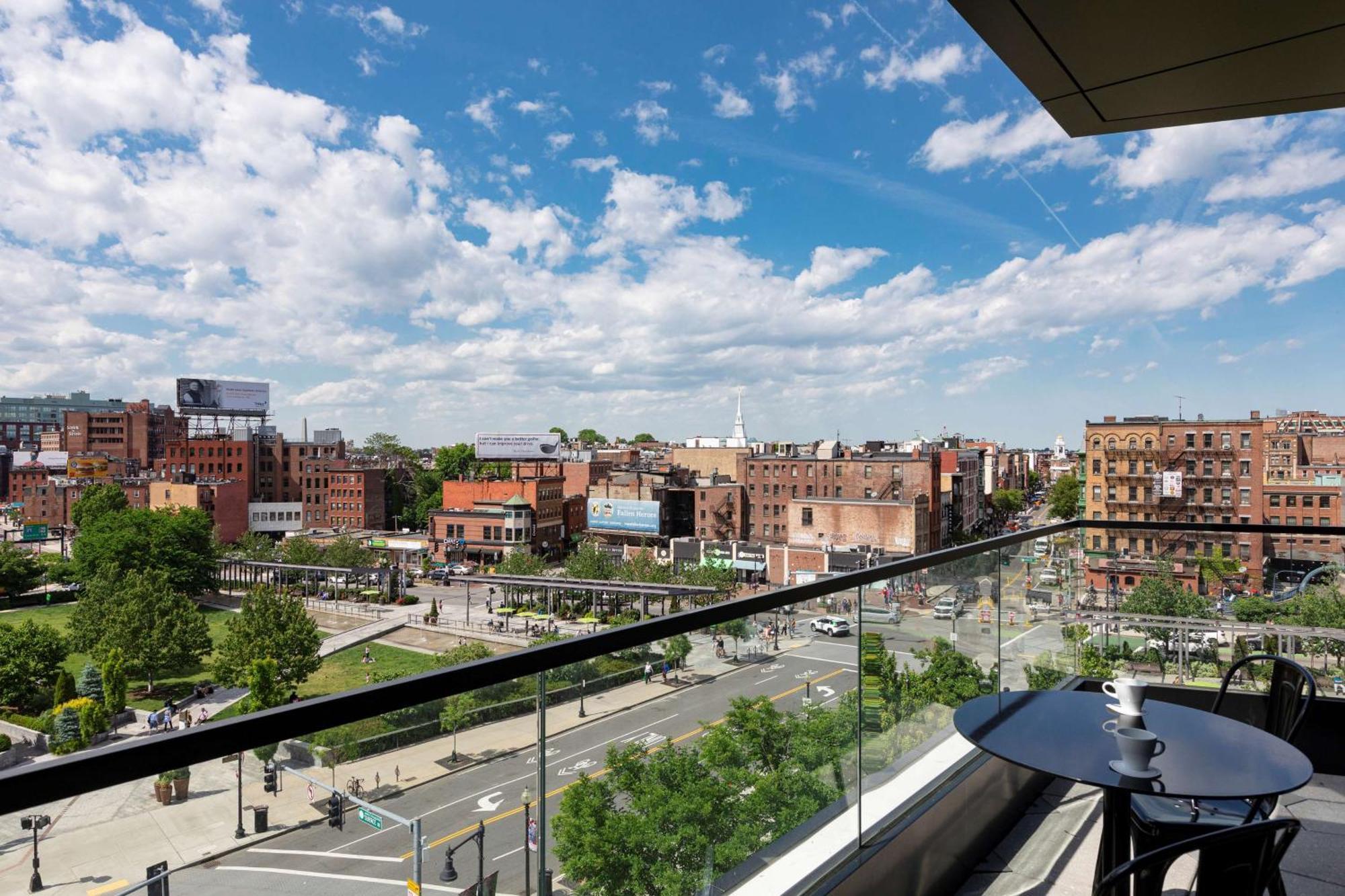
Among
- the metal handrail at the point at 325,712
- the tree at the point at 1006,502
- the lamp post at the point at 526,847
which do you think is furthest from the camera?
the tree at the point at 1006,502

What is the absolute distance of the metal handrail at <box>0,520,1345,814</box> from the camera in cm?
68

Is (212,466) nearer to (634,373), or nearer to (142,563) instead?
(142,563)

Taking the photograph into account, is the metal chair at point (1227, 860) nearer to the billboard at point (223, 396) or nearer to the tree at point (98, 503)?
the tree at point (98, 503)

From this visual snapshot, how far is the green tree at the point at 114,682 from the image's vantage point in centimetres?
3153

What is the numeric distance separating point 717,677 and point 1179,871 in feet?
6.07

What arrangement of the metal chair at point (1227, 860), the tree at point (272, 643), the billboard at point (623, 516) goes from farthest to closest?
1. the billboard at point (623, 516)
2. the tree at point (272, 643)
3. the metal chair at point (1227, 860)

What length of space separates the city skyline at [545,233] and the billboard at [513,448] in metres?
12.8

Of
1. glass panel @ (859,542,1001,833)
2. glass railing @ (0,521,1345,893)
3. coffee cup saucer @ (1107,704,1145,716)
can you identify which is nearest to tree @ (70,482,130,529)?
glass panel @ (859,542,1001,833)

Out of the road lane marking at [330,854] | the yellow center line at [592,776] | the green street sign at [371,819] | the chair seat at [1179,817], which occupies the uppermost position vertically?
the green street sign at [371,819]

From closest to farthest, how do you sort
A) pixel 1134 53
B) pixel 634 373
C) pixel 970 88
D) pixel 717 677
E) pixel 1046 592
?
pixel 717 677 → pixel 1134 53 → pixel 1046 592 → pixel 970 88 → pixel 634 373

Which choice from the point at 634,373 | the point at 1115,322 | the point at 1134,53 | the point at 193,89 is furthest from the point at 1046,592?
the point at 193,89

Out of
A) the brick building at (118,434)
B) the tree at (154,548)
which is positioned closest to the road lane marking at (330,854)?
the tree at (154,548)

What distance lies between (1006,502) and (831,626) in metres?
89.0

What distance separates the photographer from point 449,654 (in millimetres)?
31594
